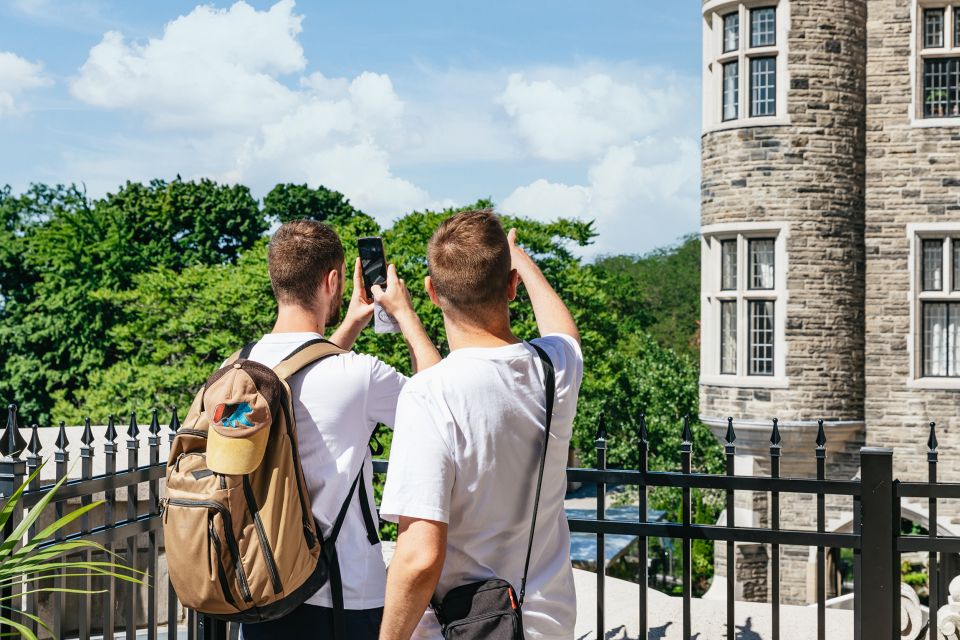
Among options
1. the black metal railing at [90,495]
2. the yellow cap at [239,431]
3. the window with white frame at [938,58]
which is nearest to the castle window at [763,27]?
the window with white frame at [938,58]

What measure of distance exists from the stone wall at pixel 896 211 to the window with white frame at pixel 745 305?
145cm

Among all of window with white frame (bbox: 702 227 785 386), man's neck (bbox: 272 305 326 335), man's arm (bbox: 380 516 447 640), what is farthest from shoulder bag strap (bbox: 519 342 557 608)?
window with white frame (bbox: 702 227 785 386)

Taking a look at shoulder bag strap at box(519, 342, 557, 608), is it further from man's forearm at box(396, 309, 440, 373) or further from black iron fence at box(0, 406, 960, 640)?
black iron fence at box(0, 406, 960, 640)

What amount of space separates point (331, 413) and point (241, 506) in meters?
0.36

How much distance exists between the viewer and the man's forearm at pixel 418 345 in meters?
2.80

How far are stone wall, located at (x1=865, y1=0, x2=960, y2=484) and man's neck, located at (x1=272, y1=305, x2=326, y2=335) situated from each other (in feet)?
45.2

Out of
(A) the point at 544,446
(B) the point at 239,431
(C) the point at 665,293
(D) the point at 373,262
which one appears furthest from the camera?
(C) the point at 665,293

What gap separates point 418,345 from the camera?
2.84m

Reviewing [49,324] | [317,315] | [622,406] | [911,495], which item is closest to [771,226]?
[911,495]

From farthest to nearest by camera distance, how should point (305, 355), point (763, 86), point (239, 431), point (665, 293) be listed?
point (665, 293) → point (763, 86) → point (305, 355) → point (239, 431)

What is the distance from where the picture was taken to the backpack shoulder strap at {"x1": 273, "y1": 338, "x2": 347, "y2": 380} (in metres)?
2.87

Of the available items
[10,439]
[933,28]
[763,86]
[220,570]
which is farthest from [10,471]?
[933,28]

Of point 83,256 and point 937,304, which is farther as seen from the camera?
point 83,256

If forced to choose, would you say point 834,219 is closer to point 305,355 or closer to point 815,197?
point 815,197
